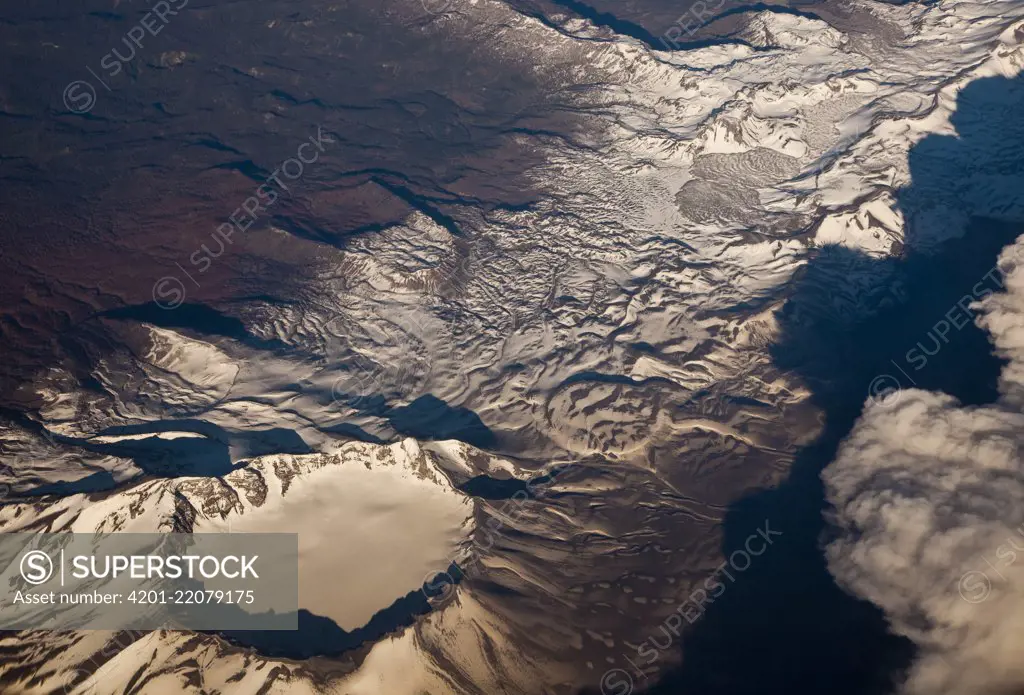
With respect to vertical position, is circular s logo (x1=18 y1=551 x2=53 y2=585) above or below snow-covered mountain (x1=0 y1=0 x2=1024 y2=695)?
below

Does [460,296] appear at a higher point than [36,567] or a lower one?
higher

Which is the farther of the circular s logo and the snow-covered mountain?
the snow-covered mountain

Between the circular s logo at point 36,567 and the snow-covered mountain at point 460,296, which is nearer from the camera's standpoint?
the circular s logo at point 36,567

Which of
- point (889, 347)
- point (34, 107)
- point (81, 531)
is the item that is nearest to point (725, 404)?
point (889, 347)

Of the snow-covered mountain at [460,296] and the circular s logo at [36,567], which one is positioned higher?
the snow-covered mountain at [460,296]

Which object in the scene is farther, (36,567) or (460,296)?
(460,296)

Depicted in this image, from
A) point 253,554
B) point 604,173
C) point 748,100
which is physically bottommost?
point 253,554

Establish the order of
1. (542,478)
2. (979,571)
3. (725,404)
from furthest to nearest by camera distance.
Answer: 1. (725,404)
2. (542,478)
3. (979,571)

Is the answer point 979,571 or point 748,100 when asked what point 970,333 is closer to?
point 979,571
